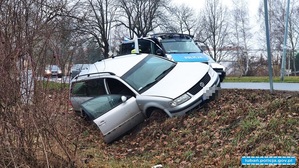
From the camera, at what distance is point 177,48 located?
43.3 ft

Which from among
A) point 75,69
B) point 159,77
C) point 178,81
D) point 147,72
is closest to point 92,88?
point 147,72

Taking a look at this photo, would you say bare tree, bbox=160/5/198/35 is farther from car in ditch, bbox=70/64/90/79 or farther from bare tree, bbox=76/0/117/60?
car in ditch, bbox=70/64/90/79

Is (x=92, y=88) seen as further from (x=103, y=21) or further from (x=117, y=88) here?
(x=103, y=21)

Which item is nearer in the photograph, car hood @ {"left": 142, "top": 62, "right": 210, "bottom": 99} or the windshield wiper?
car hood @ {"left": 142, "top": 62, "right": 210, "bottom": 99}

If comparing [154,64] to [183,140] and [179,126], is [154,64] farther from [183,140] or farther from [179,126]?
[183,140]

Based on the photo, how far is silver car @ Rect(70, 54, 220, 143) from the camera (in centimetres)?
753

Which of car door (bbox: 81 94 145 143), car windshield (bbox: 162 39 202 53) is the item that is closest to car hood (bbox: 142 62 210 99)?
car door (bbox: 81 94 145 143)

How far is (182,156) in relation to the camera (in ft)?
18.7

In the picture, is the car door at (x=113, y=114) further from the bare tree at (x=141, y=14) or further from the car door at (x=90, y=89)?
the bare tree at (x=141, y=14)

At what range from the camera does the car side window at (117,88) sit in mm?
8258

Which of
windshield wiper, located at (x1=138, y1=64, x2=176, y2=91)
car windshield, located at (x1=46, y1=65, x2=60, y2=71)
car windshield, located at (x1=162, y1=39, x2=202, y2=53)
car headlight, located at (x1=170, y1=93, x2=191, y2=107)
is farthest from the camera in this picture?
car windshield, located at (x1=162, y1=39, x2=202, y2=53)

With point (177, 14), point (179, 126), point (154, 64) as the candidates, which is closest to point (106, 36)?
point (177, 14)

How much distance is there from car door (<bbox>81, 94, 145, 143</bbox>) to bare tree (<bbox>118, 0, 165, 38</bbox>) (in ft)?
106

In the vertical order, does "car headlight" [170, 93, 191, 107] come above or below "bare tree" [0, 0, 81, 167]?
below
